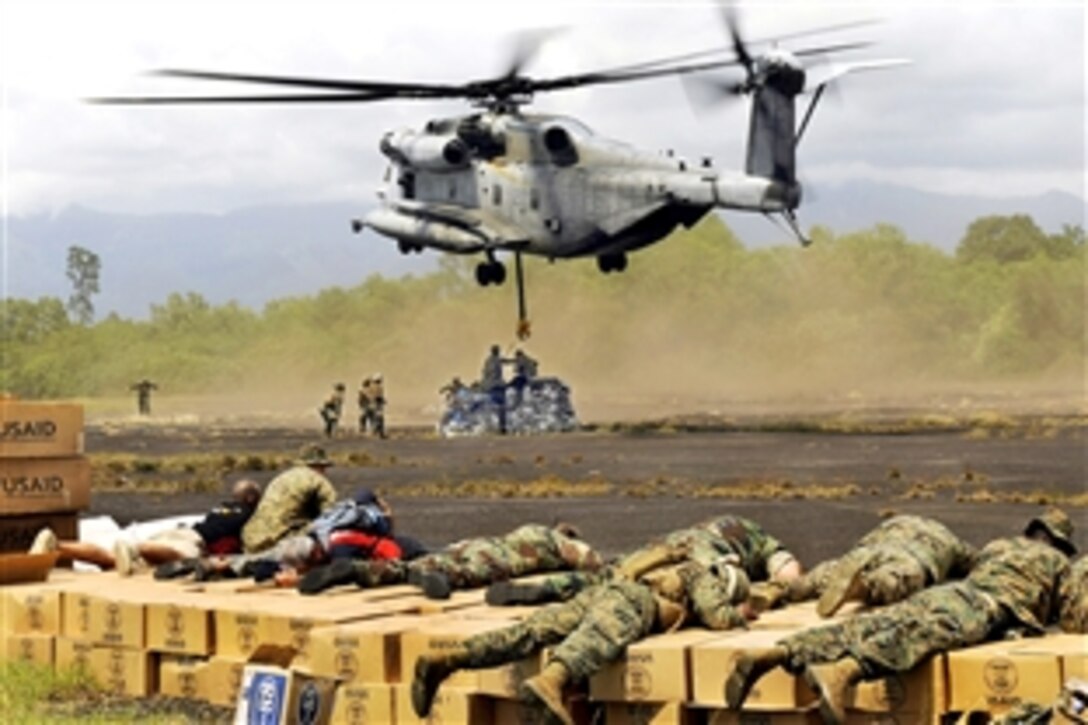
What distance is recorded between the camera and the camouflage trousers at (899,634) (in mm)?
7629

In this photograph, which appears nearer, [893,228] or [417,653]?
A: [417,653]

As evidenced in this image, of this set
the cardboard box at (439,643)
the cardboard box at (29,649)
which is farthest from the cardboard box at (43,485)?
the cardboard box at (439,643)

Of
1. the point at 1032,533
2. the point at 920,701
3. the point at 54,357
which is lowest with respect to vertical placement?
the point at 920,701

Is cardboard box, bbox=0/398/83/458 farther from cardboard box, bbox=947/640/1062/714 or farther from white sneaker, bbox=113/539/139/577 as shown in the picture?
cardboard box, bbox=947/640/1062/714

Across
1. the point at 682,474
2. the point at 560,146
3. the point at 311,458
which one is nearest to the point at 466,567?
the point at 311,458

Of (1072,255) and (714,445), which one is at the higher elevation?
(1072,255)

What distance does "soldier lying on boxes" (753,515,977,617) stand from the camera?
8.57 m

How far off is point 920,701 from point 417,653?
7.83ft

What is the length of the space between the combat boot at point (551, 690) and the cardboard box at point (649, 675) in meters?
0.24

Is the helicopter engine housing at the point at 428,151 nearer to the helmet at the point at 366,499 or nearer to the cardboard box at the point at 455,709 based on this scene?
the helmet at the point at 366,499

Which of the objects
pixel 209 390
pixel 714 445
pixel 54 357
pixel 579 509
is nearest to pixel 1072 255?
pixel 209 390

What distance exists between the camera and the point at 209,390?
94.7 metres

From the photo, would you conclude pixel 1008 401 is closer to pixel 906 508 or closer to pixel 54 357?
pixel 906 508

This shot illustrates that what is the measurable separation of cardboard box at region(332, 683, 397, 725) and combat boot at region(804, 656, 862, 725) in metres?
2.13
